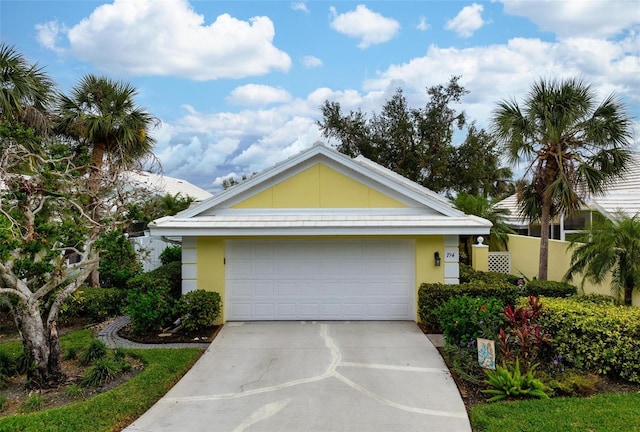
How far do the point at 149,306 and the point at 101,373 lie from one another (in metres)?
2.54

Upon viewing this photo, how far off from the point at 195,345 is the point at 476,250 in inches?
466

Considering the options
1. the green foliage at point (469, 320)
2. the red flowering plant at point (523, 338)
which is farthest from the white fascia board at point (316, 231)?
the red flowering plant at point (523, 338)

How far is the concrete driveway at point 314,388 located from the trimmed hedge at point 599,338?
2.11 metres

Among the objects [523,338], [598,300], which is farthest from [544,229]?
[523,338]

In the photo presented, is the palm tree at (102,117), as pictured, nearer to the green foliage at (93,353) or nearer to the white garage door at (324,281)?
the white garage door at (324,281)

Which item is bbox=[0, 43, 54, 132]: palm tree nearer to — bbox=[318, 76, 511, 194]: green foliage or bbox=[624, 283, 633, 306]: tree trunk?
bbox=[624, 283, 633, 306]: tree trunk

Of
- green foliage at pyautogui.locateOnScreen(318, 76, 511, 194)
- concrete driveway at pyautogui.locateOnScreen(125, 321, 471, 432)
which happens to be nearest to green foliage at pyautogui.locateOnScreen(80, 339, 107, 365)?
concrete driveway at pyautogui.locateOnScreen(125, 321, 471, 432)

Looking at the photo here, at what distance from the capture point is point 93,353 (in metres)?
6.90

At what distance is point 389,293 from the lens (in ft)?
32.0

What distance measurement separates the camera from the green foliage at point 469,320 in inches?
267

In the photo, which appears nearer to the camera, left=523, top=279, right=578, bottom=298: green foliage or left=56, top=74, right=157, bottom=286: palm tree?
left=523, top=279, right=578, bottom=298: green foliage

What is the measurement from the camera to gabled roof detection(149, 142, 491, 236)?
9.05m

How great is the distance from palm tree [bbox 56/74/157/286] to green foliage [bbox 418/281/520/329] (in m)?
9.57

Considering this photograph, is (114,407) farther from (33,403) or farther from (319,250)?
(319,250)
